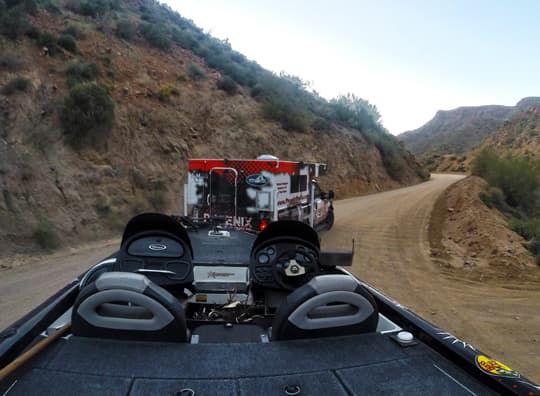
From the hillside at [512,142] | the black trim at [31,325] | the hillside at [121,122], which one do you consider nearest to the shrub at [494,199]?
the hillside at [121,122]

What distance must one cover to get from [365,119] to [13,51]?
30.7 metres

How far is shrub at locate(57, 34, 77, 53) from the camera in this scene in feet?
70.8

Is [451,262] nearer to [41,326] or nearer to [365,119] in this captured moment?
[41,326]

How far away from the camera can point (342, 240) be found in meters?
14.0

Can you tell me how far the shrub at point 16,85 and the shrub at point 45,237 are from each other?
23.2 feet

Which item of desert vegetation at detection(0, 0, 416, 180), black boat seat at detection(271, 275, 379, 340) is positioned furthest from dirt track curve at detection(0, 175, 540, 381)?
desert vegetation at detection(0, 0, 416, 180)

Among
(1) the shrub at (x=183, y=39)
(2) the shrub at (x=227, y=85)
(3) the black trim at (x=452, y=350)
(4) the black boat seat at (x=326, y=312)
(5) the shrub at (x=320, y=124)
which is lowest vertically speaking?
(3) the black trim at (x=452, y=350)

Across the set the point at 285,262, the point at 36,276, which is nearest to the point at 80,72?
the point at 36,276

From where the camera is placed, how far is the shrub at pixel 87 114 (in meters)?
17.0

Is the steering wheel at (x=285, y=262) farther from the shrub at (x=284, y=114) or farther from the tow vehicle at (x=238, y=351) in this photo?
the shrub at (x=284, y=114)

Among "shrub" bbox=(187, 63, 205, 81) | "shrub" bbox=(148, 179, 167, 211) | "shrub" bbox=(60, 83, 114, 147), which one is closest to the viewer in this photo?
"shrub" bbox=(60, 83, 114, 147)

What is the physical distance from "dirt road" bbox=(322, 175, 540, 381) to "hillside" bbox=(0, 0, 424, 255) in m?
8.92

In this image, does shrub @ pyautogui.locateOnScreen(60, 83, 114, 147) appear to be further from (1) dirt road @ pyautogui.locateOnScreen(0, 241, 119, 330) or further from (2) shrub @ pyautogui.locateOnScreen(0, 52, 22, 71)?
(1) dirt road @ pyautogui.locateOnScreen(0, 241, 119, 330)

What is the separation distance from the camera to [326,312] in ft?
8.08
